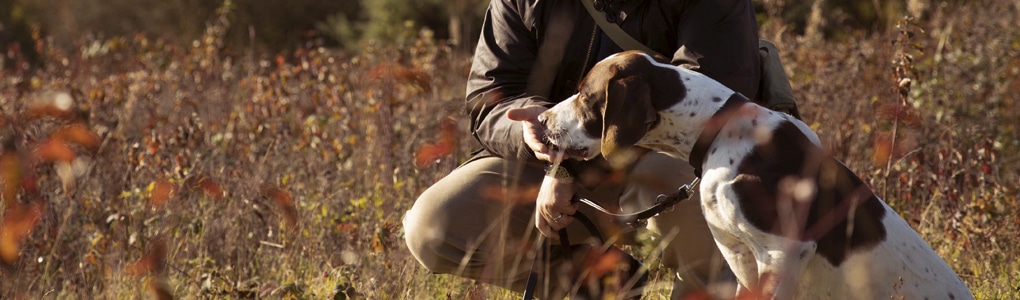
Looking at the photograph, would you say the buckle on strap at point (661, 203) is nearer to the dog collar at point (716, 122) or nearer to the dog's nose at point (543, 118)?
the dog collar at point (716, 122)

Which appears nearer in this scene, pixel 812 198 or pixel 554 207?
pixel 812 198

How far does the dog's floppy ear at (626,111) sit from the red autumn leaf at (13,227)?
1.58 metres

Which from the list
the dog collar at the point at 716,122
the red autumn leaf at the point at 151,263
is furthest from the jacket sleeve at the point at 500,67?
the red autumn leaf at the point at 151,263

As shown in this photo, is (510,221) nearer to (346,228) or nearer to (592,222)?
(592,222)

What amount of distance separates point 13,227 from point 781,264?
2017mm

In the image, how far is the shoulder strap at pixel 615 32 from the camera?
11.0 ft

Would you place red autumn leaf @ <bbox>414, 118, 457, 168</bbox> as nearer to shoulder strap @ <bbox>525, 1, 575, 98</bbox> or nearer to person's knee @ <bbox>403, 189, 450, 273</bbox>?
person's knee @ <bbox>403, 189, 450, 273</bbox>

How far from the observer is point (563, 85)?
11.7ft

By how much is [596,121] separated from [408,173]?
2.11 meters

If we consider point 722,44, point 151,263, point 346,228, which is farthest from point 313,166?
point 722,44

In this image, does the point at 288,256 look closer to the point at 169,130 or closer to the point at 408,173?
the point at 408,173

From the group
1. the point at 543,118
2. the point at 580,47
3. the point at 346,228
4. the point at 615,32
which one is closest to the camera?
the point at 543,118

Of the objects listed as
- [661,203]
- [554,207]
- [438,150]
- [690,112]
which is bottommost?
[438,150]

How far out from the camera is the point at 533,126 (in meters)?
3.17
